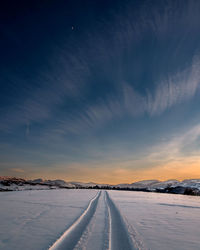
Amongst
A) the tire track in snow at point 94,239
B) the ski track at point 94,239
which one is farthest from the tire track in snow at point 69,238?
the tire track in snow at point 94,239

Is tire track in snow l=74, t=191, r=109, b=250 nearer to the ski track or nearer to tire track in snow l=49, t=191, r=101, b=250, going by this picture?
the ski track

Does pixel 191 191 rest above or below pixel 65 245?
above

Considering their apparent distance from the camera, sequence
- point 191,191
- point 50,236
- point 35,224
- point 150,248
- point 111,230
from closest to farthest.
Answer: point 150,248, point 50,236, point 111,230, point 35,224, point 191,191

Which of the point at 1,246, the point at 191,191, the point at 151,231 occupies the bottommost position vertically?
the point at 1,246

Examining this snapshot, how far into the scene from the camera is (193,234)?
683cm

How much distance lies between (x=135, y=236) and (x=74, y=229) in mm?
2397

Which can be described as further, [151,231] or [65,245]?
[151,231]

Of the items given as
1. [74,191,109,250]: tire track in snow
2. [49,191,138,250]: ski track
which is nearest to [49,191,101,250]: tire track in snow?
[49,191,138,250]: ski track

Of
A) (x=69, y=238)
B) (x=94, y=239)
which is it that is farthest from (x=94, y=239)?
(x=69, y=238)

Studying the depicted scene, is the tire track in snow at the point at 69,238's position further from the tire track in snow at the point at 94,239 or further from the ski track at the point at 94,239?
the tire track in snow at the point at 94,239

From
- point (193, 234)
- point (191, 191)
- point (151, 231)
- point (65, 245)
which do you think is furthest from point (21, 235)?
point (191, 191)

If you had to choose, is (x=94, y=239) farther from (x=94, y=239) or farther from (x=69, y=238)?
(x=69, y=238)

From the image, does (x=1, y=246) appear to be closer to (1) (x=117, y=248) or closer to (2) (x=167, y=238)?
(1) (x=117, y=248)

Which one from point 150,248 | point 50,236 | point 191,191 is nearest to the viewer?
point 150,248
